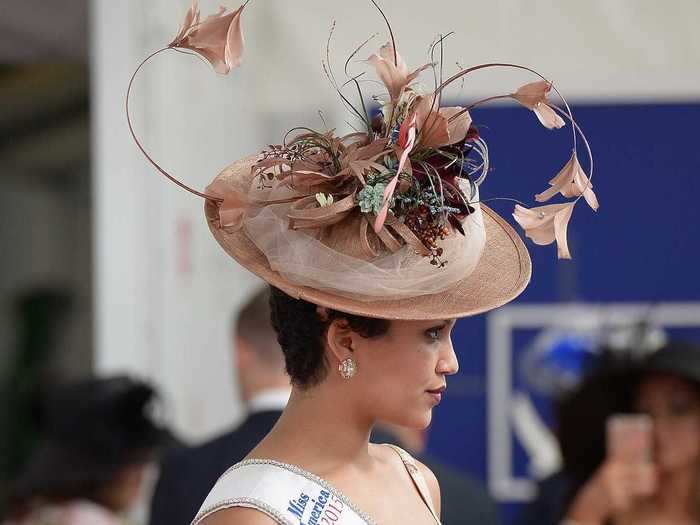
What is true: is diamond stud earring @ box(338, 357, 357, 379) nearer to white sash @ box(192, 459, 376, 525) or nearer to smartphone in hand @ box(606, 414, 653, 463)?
white sash @ box(192, 459, 376, 525)

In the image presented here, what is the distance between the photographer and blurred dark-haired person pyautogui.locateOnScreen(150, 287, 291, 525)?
2.98 m

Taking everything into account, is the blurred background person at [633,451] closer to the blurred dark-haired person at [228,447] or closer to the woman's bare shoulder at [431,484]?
the blurred dark-haired person at [228,447]

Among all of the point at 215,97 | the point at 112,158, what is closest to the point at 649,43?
the point at 215,97

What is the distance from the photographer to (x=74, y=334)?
8562 mm

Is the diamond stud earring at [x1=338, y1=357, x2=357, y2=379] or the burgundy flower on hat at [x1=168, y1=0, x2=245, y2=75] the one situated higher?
the burgundy flower on hat at [x1=168, y1=0, x2=245, y2=75]

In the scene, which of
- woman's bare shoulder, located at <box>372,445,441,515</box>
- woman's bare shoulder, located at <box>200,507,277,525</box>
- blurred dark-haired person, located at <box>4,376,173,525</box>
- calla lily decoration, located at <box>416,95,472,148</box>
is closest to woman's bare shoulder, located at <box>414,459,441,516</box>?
woman's bare shoulder, located at <box>372,445,441,515</box>

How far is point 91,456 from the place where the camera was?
3664 millimetres

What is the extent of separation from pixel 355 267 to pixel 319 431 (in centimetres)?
24

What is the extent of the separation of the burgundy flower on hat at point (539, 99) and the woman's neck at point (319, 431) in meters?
0.47

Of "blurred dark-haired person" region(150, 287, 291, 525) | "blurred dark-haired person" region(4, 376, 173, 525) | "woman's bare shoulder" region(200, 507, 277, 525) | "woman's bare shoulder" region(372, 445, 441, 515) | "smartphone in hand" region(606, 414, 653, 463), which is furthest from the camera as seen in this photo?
"smartphone in hand" region(606, 414, 653, 463)

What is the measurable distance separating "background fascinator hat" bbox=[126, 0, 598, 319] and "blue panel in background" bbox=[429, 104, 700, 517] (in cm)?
320

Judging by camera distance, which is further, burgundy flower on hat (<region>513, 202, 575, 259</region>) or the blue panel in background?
the blue panel in background

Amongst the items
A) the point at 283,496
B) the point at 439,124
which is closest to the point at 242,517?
the point at 283,496

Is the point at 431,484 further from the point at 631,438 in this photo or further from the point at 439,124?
the point at 631,438
